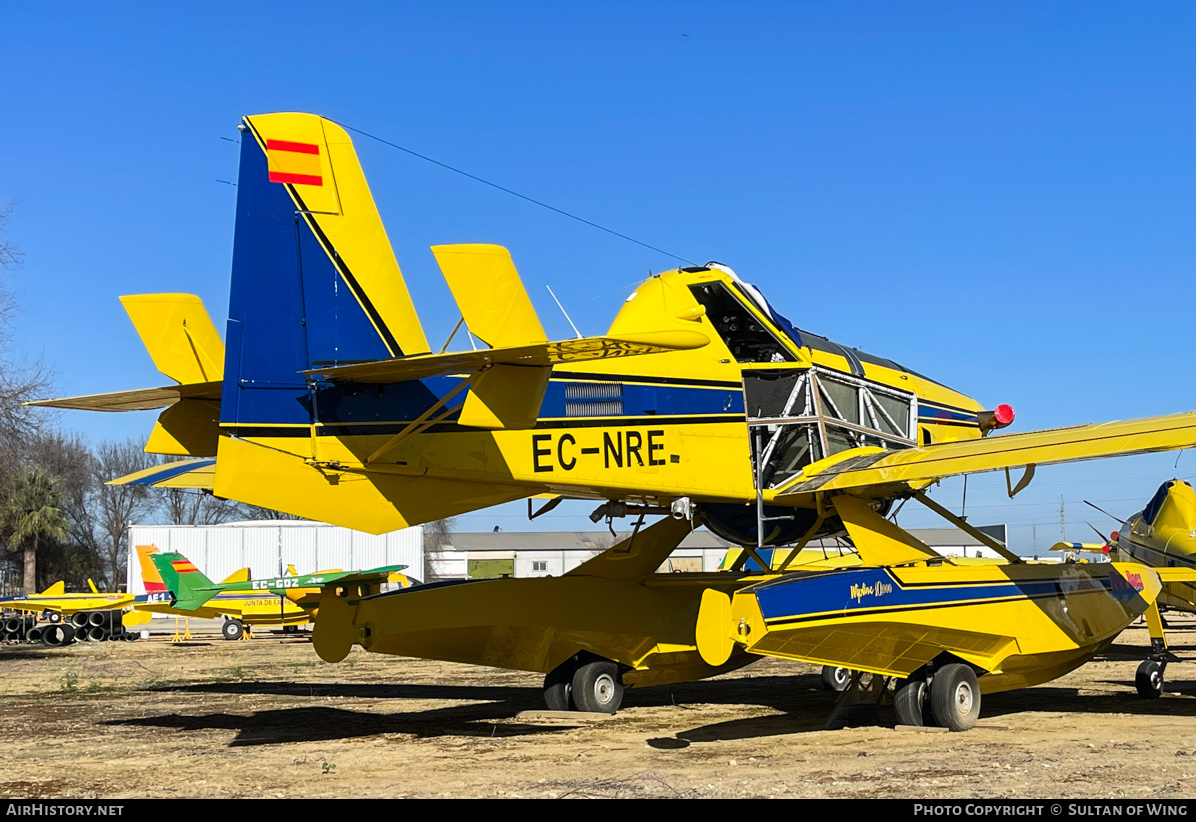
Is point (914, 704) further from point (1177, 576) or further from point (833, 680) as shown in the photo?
point (1177, 576)

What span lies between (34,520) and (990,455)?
176ft

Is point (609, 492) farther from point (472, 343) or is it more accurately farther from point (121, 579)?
point (121, 579)

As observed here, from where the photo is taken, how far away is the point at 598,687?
40.1 feet

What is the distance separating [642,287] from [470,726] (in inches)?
213

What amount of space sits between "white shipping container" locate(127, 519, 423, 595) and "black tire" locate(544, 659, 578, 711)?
33.8 m

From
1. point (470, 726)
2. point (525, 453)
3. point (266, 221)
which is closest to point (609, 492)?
point (525, 453)

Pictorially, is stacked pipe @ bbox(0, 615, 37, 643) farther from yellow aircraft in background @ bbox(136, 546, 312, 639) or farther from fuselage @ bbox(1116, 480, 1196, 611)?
fuselage @ bbox(1116, 480, 1196, 611)

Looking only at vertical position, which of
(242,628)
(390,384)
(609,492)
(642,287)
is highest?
(642,287)

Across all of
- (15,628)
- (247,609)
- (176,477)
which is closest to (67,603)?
(15,628)

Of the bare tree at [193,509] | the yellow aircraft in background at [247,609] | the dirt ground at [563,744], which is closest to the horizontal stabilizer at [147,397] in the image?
the dirt ground at [563,744]

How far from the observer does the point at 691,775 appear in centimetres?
837

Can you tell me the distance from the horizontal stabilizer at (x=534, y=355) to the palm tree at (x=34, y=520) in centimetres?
5031

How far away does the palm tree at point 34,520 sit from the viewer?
53.1m

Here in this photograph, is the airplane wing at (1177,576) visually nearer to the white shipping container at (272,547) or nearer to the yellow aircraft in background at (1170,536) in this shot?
the yellow aircraft in background at (1170,536)
